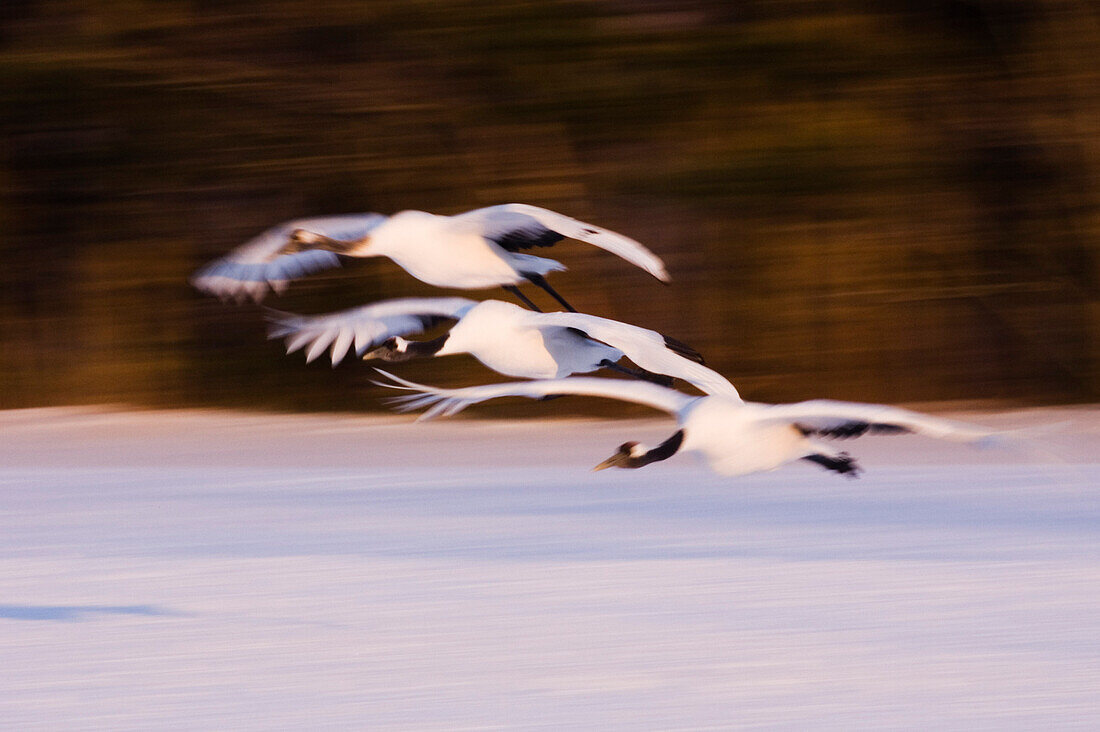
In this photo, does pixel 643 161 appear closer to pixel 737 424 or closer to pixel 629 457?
pixel 629 457

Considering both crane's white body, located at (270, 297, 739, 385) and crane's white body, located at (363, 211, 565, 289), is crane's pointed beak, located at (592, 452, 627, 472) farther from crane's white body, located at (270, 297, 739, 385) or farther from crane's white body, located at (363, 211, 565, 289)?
crane's white body, located at (363, 211, 565, 289)

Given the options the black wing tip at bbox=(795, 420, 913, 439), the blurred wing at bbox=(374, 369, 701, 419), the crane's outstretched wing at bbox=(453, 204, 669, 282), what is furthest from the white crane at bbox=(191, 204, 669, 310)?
the black wing tip at bbox=(795, 420, 913, 439)

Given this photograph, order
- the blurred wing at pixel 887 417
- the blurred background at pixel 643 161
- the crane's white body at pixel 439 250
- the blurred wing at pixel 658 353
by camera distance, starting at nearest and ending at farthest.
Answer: the blurred wing at pixel 887 417 → the blurred wing at pixel 658 353 → the crane's white body at pixel 439 250 → the blurred background at pixel 643 161

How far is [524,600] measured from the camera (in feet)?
10.2

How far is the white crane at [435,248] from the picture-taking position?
6.57 feet

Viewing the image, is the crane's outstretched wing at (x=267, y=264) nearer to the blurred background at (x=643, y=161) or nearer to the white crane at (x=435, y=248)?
the white crane at (x=435, y=248)

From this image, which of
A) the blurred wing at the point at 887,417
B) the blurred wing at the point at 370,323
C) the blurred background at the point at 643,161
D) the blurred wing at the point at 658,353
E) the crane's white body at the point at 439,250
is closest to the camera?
the blurred wing at the point at 887,417

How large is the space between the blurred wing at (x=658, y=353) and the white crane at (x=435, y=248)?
0.07m

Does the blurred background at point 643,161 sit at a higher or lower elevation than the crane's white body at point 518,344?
higher

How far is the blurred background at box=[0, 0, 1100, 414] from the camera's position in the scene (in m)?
5.88

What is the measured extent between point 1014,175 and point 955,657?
388 centimetres

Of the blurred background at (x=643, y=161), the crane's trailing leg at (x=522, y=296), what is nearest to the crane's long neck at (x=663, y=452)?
the crane's trailing leg at (x=522, y=296)

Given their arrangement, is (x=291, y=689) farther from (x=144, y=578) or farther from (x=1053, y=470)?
(x=1053, y=470)

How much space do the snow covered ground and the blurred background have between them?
1.05 m
